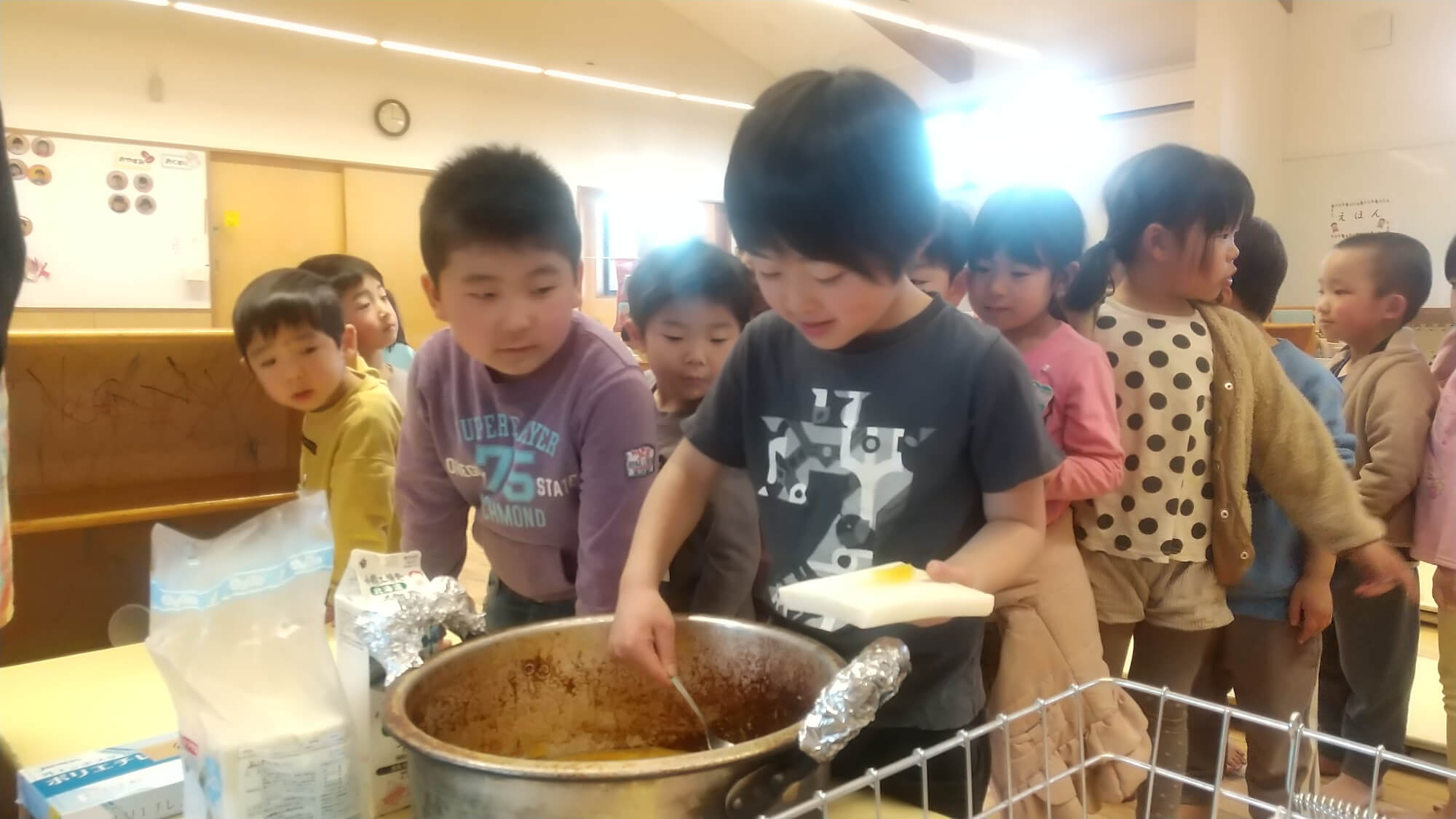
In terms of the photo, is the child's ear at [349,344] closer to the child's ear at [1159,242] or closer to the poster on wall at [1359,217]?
the child's ear at [1159,242]

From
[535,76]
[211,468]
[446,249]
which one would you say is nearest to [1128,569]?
[446,249]

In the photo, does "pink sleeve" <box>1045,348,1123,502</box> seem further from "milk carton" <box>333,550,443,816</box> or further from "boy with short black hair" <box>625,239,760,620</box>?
"milk carton" <box>333,550,443,816</box>

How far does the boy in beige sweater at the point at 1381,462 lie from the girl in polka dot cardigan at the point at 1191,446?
647 mm

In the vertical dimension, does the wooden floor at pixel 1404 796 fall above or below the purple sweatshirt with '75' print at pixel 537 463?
below

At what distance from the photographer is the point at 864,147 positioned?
67 cm

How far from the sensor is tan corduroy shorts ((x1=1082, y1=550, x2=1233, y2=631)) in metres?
1.20

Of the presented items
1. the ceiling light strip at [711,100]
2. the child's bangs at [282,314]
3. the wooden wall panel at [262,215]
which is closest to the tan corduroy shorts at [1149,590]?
the child's bangs at [282,314]

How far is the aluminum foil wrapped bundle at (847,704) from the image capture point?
45cm

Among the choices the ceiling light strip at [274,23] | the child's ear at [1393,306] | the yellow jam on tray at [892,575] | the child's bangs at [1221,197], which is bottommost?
the yellow jam on tray at [892,575]

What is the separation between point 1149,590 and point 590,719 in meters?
0.83

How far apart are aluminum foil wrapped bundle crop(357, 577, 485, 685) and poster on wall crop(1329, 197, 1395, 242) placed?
18.6 feet

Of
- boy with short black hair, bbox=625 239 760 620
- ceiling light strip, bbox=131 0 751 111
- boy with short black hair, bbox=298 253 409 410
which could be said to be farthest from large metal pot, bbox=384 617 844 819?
ceiling light strip, bbox=131 0 751 111

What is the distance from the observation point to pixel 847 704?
449 mm

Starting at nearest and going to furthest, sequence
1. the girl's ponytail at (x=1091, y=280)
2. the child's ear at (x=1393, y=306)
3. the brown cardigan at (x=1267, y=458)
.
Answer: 1. the brown cardigan at (x=1267, y=458)
2. the girl's ponytail at (x=1091, y=280)
3. the child's ear at (x=1393, y=306)
